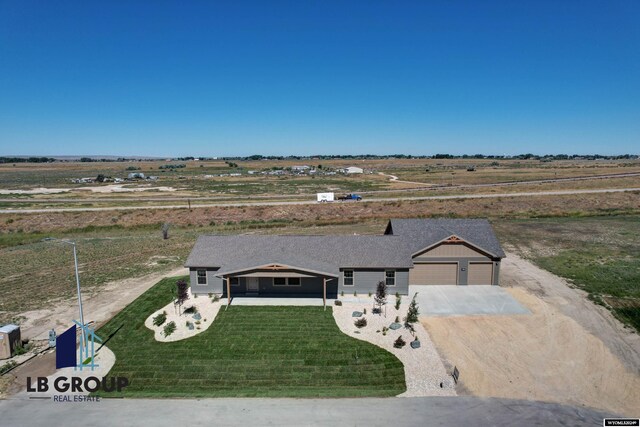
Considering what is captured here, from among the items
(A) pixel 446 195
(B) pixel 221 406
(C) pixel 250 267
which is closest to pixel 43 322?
(C) pixel 250 267

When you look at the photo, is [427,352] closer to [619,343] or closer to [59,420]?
[619,343]

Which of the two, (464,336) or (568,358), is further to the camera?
(464,336)

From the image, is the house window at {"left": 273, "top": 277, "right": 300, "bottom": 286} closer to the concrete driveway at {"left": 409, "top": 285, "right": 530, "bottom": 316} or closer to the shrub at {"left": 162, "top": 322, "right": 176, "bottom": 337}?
the shrub at {"left": 162, "top": 322, "right": 176, "bottom": 337}

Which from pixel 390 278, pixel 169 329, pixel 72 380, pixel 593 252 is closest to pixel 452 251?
pixel 390 278

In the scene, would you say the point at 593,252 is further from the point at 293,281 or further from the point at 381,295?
the point at 293,281

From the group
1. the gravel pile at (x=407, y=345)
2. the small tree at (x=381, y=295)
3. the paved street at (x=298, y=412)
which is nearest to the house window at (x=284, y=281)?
the gravel pile at (x=407, y=345)

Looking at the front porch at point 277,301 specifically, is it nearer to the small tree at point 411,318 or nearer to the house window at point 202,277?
the house window at point 202,277

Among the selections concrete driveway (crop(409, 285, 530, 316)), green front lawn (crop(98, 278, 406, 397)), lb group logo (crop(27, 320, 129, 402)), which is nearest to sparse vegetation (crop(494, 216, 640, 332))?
concrete driveway (crop(409, 285, 530, 316))

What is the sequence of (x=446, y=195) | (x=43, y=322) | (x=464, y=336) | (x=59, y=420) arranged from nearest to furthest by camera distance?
(x=59, y=420), (x=464, y=336), (x=43, y=322), (x=446, y=195)
